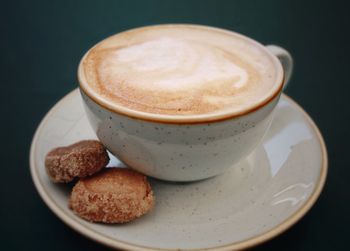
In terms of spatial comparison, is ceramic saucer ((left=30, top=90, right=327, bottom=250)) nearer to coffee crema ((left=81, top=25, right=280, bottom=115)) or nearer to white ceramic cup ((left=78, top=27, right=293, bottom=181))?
white ceramic cup ((left=78, top=27, right=293, bottom=181))

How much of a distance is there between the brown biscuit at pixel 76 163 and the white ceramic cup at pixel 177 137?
39 millimetres

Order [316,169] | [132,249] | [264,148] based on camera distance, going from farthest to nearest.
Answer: [264,148] < [316,169] < [132,249]

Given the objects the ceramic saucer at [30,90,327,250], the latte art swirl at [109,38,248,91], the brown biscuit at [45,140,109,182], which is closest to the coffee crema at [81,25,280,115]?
the latte art swirl at [109,38,248,91]

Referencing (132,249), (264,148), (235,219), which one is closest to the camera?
(132,249)

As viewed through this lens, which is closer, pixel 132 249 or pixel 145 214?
pixel 132 249

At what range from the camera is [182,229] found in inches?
35.1

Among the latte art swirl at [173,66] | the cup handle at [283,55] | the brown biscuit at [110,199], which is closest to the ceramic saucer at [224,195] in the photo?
the brown biscuit at [110,199]

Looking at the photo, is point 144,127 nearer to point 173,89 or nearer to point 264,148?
point 173,89

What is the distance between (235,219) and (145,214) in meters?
0.19

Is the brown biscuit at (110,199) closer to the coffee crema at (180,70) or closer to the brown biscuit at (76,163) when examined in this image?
the brown biscuit at (76,163)

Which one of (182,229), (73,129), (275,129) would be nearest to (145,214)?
(182,229)

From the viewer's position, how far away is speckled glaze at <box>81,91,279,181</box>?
856mm

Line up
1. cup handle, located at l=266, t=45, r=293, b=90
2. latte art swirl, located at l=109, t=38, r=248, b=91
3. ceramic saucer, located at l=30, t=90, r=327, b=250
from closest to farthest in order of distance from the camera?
ceramic saucer, located at l=30, t=90, r=327, b=250, latte art swirl, located at l=109, t=38, r=248, b=91, cup handle, located at l=266, t=45, r=293, b=90

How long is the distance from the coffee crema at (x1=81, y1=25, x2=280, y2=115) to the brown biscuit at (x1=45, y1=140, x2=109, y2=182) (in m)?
0.13
